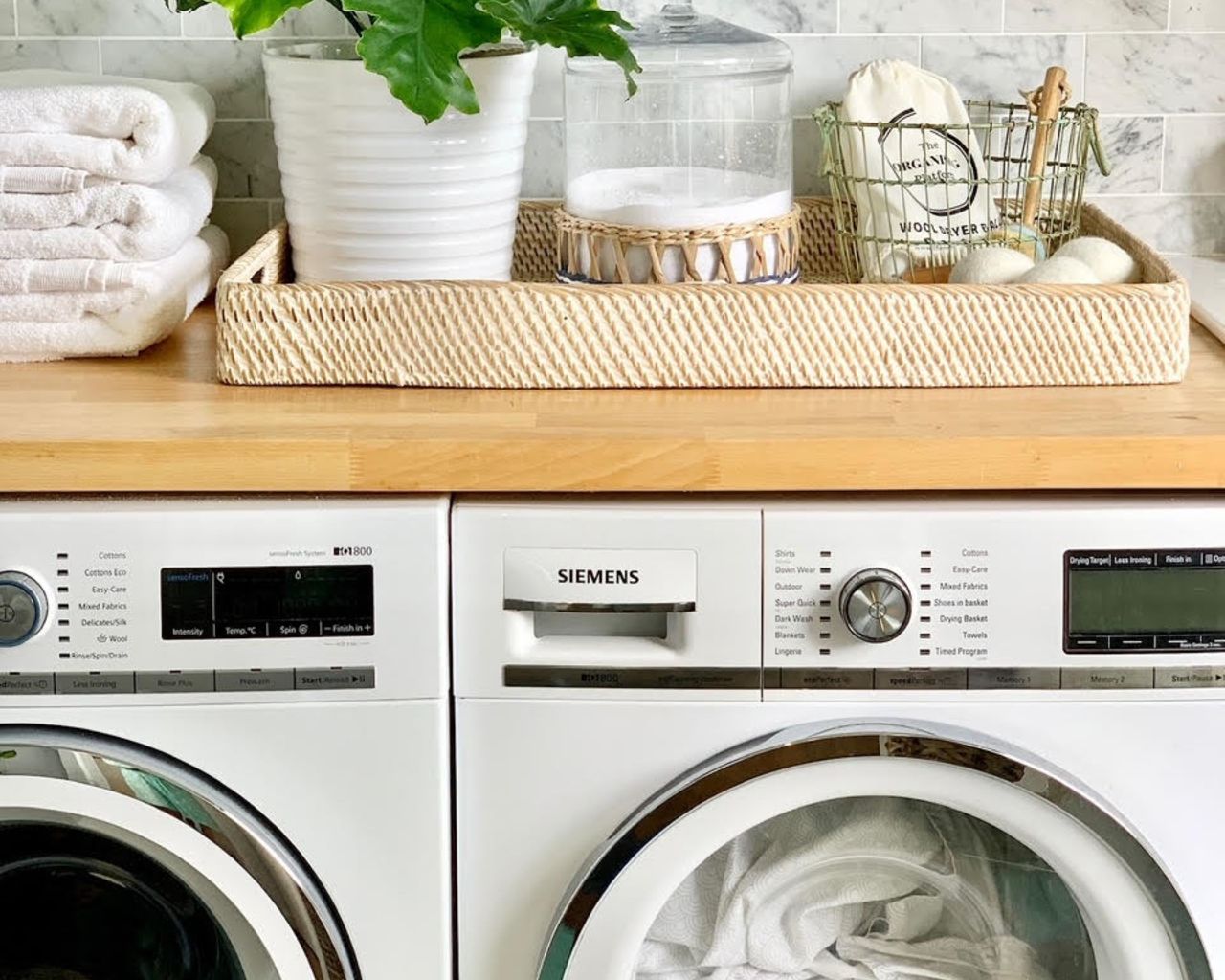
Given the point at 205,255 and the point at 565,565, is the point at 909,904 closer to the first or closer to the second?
the point at 565,565

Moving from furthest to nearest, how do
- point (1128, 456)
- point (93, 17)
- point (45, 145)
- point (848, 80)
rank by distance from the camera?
point (93, 17) < point (848, 80) < point (45, 145) < point (1128, 456)

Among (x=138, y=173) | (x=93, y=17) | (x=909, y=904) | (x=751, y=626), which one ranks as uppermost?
(x=93, y=17)

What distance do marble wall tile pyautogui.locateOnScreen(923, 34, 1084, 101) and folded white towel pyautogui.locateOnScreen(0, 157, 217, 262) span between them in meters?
0.85

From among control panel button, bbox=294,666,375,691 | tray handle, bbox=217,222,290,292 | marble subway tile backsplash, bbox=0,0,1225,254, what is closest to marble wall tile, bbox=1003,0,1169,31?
marble subway tile backsplash, bbox=0,0,1225,254

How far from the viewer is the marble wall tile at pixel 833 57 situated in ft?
5.84

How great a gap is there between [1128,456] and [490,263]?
24.3 inches

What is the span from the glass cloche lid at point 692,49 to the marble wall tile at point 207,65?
0.37 m

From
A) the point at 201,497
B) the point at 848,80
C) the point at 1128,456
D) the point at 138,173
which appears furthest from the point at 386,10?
the point at 1128,456

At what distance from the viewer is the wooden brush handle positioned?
158cm

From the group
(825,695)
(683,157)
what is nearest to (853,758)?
(825,695)

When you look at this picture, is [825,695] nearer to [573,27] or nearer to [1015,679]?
[1015,679]

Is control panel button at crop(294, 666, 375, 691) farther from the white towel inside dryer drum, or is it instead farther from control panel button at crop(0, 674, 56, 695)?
the white towel inside dryer drum

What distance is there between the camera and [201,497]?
4.04 ft

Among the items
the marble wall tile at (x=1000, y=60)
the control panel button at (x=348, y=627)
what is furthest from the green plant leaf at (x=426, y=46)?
the marble wall tile at (x=1000, y=60)
